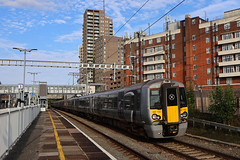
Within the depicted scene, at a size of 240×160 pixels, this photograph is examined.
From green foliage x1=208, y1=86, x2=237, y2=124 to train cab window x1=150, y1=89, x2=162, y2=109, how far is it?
661cm

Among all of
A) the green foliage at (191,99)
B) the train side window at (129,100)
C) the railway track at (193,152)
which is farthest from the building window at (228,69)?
the railway track at (193,152)

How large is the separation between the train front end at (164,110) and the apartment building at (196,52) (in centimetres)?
3640

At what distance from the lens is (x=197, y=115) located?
21.0 m

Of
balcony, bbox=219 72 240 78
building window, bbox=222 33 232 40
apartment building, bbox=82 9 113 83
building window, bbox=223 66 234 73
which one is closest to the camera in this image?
balcony, bbox=219 72 240 78

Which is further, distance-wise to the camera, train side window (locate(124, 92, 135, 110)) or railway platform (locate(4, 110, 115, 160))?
train side window (locate(124, 92, 135, 110))

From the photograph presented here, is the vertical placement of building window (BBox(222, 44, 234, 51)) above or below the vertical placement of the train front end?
above

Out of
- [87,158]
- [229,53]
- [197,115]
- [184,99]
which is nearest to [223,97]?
[197,115]

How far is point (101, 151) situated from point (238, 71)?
52661mm

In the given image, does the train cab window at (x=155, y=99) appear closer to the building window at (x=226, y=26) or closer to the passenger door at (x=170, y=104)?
the passenger door at (x=170, y=104)

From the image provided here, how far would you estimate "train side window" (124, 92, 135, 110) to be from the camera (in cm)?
1418

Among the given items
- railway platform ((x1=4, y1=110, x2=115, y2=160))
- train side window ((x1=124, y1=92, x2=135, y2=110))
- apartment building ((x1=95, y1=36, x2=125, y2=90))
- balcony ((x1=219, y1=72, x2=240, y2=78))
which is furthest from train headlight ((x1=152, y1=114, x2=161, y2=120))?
apartment building ((x1=95, y1=36, x2=125, y2=90))

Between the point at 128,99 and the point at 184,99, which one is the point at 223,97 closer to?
the point at 184,99

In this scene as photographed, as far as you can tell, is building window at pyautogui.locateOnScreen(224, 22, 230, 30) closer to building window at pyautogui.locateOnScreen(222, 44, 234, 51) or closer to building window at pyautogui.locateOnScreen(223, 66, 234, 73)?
building window at pyautogui.locateOnScreen(222, 44, 234, 51)

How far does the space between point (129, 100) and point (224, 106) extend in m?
6.74
